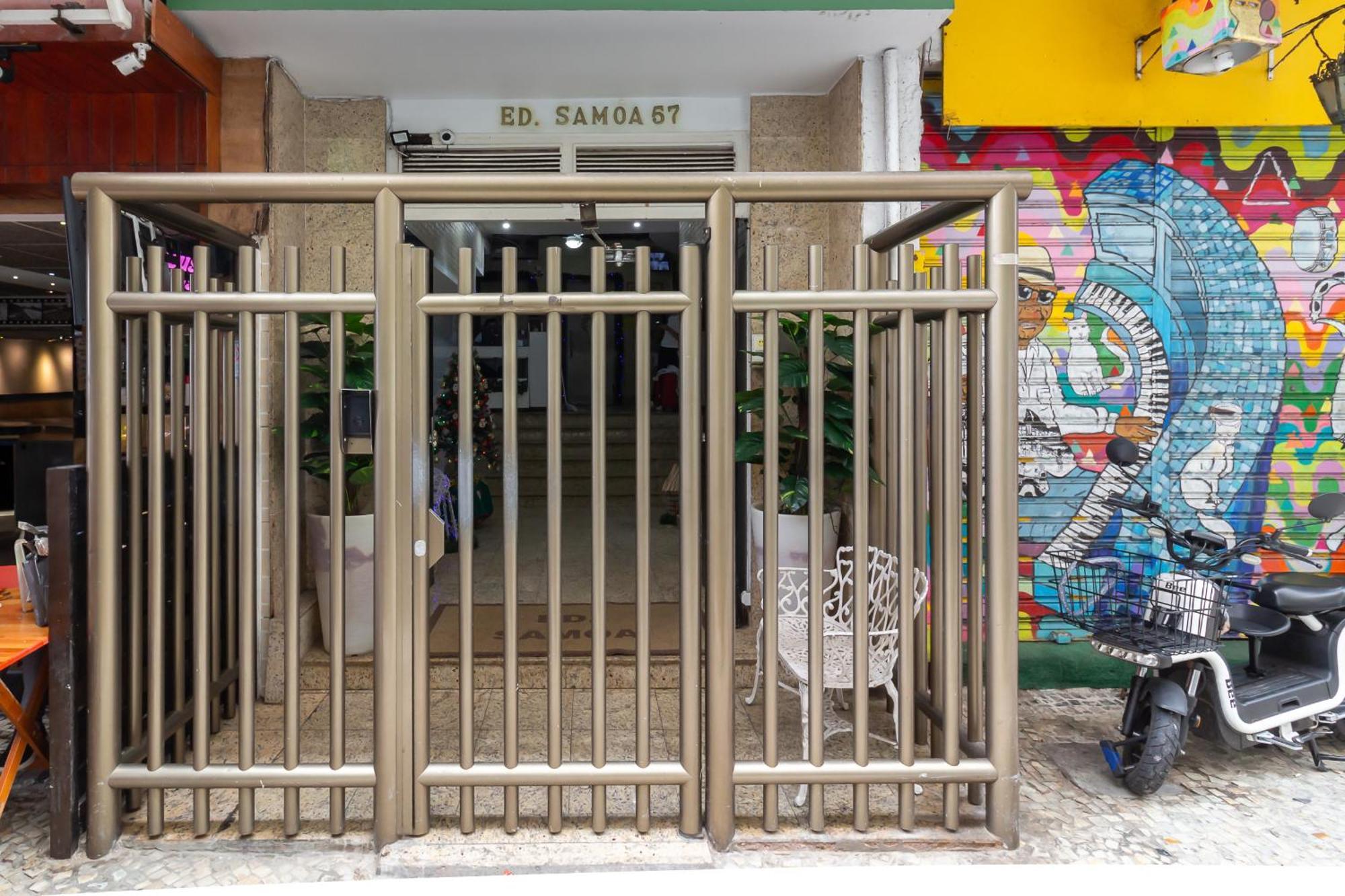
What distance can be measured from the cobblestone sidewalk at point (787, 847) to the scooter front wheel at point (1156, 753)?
0.22ft

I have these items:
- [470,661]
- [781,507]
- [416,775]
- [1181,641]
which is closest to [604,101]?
[781,507]

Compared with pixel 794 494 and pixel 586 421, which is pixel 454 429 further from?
pixel 586 421

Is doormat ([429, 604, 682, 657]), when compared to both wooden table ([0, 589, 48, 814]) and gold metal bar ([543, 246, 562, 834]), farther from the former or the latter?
wooden table ([0, 589, 48, 814])

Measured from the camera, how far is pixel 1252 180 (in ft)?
14.2

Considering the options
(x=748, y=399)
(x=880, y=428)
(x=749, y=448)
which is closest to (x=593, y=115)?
(x=748, y=399)

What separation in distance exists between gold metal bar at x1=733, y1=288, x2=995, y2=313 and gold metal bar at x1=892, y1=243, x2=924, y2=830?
0.06m

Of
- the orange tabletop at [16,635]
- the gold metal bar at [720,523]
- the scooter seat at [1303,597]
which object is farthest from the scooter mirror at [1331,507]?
the orange tabletop at [16,635]

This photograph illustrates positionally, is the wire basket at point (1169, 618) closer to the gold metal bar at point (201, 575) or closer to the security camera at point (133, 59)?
the gold metal bar at point (201, 575)

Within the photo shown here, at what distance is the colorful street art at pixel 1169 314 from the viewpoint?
430 cm

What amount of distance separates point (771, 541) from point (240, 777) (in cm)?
185

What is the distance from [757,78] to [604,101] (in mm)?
862

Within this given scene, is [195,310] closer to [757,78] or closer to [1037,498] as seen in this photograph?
[757,78]

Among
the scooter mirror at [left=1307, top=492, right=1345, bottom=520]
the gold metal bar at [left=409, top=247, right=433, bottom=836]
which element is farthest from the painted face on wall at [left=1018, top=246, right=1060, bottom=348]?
the gold metal bar at [left=409, top=247, right=433, bottom=836]

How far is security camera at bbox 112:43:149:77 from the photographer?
3.37 meters
